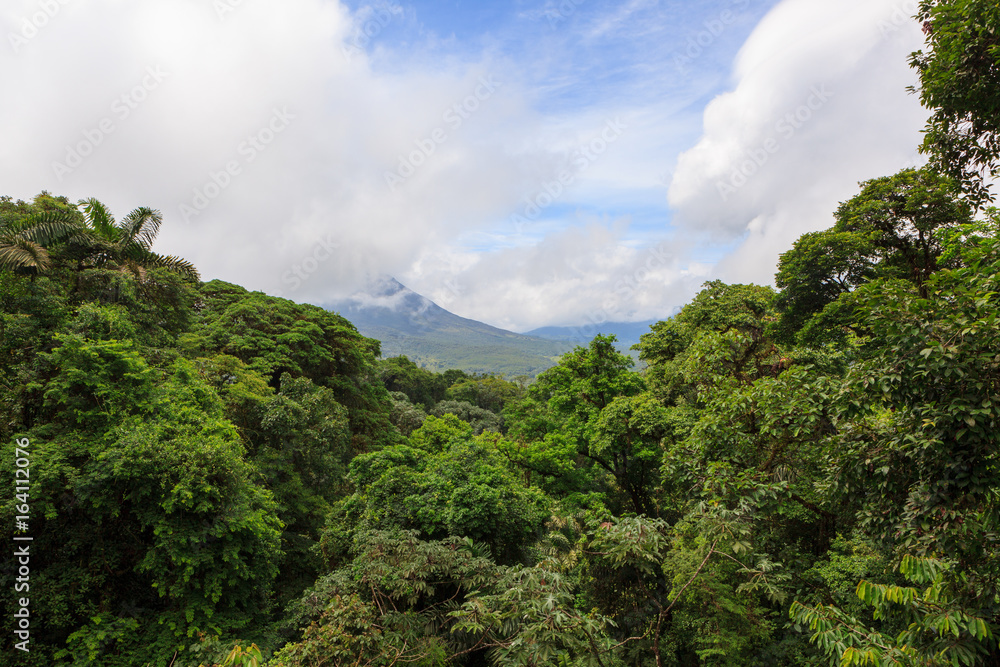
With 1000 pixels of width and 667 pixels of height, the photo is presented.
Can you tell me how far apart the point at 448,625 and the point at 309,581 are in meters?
7.60

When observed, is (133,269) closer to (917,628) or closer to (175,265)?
(175,265)

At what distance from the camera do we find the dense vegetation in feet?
11.9

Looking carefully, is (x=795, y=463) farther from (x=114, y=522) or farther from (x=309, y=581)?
(x=309, y=581)

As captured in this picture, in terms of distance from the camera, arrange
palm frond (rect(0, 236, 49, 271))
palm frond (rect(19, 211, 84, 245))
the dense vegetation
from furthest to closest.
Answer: palm frond (rect(19, 211, 84, 245))
palm frond (rect(0, 236, 49, 271))
the dense vegetation

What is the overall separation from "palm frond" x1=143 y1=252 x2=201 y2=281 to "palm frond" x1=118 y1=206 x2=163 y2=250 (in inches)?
16.6

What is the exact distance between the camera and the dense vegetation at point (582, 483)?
11.9ft

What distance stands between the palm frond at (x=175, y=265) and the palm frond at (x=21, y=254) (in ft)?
10.0

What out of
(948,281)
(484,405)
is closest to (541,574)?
(948,281)

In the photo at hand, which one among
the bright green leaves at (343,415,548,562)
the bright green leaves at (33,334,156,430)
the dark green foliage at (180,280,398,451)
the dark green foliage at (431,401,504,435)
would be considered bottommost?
the bright green leaves at (343,415,548,562)

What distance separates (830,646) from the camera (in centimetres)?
338

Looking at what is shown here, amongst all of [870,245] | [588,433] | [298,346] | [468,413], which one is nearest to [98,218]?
[298,346]

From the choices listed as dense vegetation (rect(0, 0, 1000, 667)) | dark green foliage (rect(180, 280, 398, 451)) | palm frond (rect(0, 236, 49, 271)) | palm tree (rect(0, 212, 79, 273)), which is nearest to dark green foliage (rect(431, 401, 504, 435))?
dark green foliage (rect(180, 280, 398, 451))

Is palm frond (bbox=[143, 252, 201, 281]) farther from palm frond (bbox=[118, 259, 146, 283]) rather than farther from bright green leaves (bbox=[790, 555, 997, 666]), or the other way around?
bright green leaves (bbox=[790, 555, 997, 666])

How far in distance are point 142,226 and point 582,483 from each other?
47.1ft
